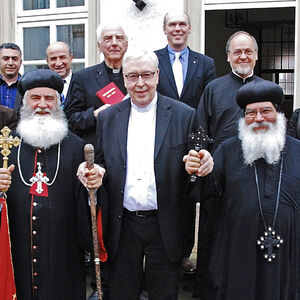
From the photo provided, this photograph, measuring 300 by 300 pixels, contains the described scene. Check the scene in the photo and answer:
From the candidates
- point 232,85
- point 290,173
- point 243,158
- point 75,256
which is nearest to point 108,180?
point 75,256

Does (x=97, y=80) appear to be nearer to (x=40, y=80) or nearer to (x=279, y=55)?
(x=40, y=80)

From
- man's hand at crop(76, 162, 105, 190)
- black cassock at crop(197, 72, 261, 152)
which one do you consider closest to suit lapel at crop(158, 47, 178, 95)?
black cassock at crop(197, 72, 261, 152)

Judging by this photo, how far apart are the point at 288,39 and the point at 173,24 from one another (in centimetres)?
1004

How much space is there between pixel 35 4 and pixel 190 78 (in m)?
4.18

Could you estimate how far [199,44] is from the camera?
23.5 ft

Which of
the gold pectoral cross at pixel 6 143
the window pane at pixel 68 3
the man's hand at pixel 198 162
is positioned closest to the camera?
the man's hand at pixel 198 162

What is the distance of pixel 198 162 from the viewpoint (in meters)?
3.27

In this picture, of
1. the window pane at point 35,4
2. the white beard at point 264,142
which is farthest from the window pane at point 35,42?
the white beard at point 264,142

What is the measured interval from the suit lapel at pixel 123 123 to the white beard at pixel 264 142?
792mm

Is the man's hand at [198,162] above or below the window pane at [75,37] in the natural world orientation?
below

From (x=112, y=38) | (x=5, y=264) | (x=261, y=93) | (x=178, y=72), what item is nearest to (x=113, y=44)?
(x=112, y=38)

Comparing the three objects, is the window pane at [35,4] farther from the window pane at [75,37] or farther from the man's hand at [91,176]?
the man's hand at [91,176]

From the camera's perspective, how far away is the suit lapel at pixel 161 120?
3555 mm

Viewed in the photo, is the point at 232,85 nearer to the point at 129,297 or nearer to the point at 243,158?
the point at 243,158
